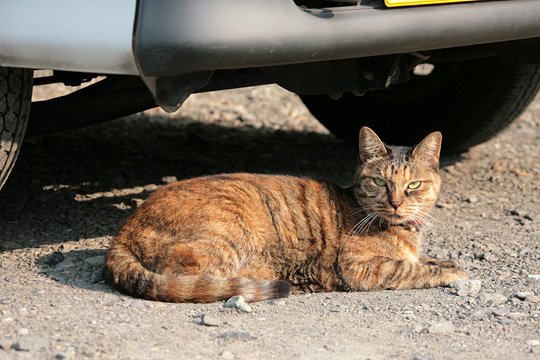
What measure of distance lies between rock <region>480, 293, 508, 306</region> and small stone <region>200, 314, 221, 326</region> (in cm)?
113

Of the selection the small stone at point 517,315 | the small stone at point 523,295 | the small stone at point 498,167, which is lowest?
the small stone at point 517,315

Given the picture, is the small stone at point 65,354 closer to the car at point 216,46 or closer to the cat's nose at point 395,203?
the car at point 216,46

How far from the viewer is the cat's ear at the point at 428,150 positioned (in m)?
4.45

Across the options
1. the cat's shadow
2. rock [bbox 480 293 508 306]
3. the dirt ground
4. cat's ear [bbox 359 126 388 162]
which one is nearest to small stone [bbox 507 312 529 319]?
the dirt ground

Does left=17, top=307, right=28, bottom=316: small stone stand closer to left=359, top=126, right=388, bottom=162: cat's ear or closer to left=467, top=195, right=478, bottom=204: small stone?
left=359, top=126, right=388, bottom=162: cat's ear

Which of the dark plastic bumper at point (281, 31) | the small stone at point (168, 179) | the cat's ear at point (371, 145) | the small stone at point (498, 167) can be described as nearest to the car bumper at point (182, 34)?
the dark plastic bumper at point (281, 31)

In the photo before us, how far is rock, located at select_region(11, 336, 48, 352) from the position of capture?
3.12 metres

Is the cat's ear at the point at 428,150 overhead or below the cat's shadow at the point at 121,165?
overhead

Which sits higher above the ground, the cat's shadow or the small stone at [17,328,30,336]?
the cat's shadow

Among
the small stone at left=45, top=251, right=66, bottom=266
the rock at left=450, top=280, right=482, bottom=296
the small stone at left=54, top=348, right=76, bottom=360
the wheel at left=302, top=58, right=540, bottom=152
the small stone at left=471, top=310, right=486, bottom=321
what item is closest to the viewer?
the small stone at left=54, top=348, right=76, bottom=360

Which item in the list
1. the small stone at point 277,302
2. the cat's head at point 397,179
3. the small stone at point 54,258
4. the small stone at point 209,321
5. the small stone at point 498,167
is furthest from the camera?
the small stone at point 498,167

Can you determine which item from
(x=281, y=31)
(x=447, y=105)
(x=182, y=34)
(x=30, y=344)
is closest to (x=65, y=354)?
(x=30, y=344)

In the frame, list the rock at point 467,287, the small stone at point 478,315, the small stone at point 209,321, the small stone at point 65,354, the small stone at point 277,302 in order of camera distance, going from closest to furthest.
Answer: the small stone at point 65,354 → the small stone at point 209,321 → the small stone at point 478,315 → the small stone at point 277,302 → the rock at point 467,287

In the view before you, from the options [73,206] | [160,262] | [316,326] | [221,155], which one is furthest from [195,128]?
[316,326]
